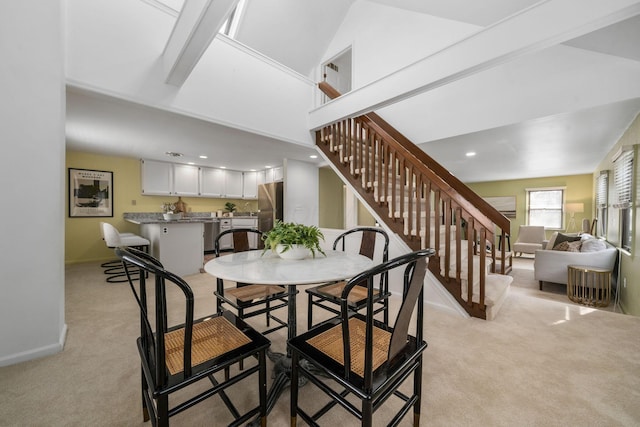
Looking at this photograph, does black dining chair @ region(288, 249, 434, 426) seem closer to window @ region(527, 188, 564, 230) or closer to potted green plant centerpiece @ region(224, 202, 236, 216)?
potted green plant centerpiece @ region(224, 202, 236, 216)

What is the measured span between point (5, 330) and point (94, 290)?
1700mm

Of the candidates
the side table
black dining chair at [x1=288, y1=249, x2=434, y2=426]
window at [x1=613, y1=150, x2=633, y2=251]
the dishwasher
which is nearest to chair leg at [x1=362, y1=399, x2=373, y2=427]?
black dining chair at [x1=288, y1=249, x2=434, y2=426]

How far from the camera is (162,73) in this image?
2.43 meters

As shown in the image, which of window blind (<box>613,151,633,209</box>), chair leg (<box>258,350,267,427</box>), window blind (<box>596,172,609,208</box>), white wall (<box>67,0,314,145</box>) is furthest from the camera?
window blind (<box>596,172,609,208</box>)

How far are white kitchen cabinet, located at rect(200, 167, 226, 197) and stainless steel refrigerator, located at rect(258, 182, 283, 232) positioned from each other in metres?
1.12

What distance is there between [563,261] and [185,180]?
7.30 metres

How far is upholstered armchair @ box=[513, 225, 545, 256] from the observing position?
619 centimetres

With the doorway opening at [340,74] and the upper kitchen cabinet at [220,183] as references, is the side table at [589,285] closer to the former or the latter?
the doorway opening at [340,74]

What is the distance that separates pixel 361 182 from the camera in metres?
3.25

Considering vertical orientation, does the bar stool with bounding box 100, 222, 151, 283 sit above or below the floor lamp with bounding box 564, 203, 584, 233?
below

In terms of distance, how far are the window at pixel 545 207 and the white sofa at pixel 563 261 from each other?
3.51 metres

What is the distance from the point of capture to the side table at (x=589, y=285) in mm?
3352

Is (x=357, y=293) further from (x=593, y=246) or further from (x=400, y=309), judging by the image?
(x=593, y=246)

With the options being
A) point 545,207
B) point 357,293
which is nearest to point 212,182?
point 357,293
